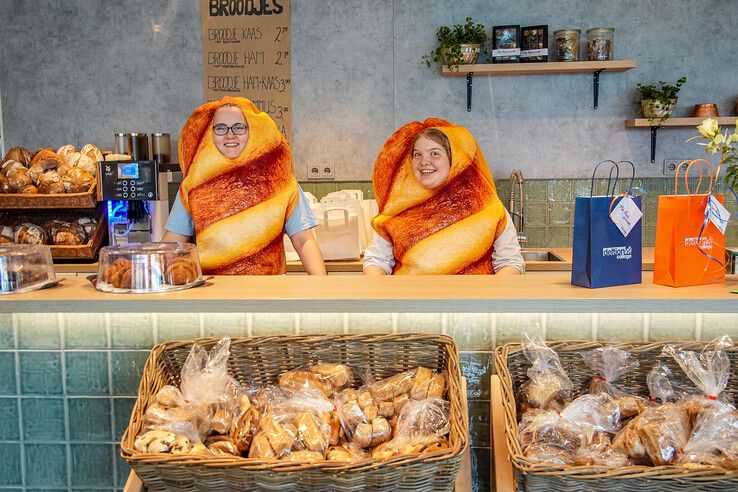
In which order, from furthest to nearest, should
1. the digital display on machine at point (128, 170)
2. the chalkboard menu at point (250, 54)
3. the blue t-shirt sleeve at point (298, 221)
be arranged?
the chalkboard menu at point (250, 54) → the digital display on machine at point (128, 170) → the blue t-shirt sleeve at point (298, 221)

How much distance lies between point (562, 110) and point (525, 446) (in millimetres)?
3459

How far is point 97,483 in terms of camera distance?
1.85 meters

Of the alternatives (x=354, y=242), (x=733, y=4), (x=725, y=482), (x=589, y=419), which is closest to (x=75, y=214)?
(x=354, y=242)

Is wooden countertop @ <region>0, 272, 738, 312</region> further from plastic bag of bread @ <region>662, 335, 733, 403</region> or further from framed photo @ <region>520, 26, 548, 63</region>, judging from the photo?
framed photo @ <region>520, 26, 548, 63</region>

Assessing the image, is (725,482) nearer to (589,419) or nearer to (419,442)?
(589,419)

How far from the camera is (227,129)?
2605 mm

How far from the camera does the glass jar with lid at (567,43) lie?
4234 millimetres

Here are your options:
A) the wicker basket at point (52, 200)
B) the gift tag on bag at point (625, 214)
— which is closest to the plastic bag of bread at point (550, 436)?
the gift tag on bag at point (625, 214)

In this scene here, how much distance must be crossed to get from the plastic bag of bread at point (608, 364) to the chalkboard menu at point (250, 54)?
10.9 ft

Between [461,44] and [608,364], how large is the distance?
10.0ft

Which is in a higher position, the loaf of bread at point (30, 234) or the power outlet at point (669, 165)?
the power outlet at point (669, 165)

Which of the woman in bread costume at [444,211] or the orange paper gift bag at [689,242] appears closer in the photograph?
the orange paper gift bag at [689,242]

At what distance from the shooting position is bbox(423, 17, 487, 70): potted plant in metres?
4.26

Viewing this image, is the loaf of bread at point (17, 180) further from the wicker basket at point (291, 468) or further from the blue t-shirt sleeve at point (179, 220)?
the wicker basket at point (291, 468)
